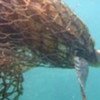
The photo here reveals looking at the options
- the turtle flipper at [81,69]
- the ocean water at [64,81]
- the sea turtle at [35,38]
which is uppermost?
the sea turtle at [35,38]

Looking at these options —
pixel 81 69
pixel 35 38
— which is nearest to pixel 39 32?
pixel 35 38

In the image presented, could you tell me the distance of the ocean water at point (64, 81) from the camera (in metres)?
30.7

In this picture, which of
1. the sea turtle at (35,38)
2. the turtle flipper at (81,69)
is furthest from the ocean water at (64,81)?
the sea turtle at (35,38)

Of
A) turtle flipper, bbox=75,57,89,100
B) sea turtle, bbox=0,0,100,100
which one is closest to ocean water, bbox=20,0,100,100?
turtle flipper, bbox=75,57,89,100

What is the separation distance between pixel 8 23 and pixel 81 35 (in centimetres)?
104

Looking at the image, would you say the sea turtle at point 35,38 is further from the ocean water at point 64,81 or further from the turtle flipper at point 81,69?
the ocean water at point 64,81

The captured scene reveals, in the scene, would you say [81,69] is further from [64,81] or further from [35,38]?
[64,81]

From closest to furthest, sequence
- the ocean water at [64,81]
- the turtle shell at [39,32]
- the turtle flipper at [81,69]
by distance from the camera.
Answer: the turtle shell at [39,32] < the turtle flipper at [81,69] < the ocean water at [64,81]

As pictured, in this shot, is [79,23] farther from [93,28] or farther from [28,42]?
[93,28]

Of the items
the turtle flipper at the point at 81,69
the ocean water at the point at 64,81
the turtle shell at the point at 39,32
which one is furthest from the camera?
the ocean water at the point at 64,81

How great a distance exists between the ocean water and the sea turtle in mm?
22598

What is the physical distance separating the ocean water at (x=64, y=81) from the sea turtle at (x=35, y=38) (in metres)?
22.6

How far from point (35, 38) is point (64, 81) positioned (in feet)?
129

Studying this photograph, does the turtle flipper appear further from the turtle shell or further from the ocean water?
the ocean water
